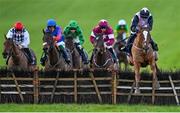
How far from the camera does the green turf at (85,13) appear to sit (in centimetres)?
5356

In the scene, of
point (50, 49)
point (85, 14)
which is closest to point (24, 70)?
point (50, 49)

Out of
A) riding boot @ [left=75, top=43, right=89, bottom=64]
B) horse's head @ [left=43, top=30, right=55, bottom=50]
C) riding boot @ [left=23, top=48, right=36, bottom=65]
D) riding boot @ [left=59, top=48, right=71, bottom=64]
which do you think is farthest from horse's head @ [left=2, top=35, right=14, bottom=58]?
riding boot @ [left=75, top=43, right=89, bottom=64]

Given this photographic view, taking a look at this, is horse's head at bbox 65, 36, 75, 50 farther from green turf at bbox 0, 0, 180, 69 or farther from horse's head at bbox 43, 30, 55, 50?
green turf at bbox 0, 0, 180, 69

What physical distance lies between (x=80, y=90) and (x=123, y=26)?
12507 millimetres

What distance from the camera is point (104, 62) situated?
26.3m

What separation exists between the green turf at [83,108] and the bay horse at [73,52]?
5.72 metres

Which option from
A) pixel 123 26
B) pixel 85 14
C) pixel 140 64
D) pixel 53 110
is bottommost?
pixel 53 110

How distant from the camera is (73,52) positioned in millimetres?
27828

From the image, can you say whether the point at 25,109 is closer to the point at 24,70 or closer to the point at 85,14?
the point at 24,70

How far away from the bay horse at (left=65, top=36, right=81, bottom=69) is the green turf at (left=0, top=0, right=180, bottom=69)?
21883 mm

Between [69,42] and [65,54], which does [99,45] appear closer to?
[65,54]

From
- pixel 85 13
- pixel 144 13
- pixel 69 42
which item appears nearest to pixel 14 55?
pixel 69 42

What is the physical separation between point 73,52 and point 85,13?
107 feet

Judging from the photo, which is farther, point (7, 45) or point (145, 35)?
point (7, 45)
